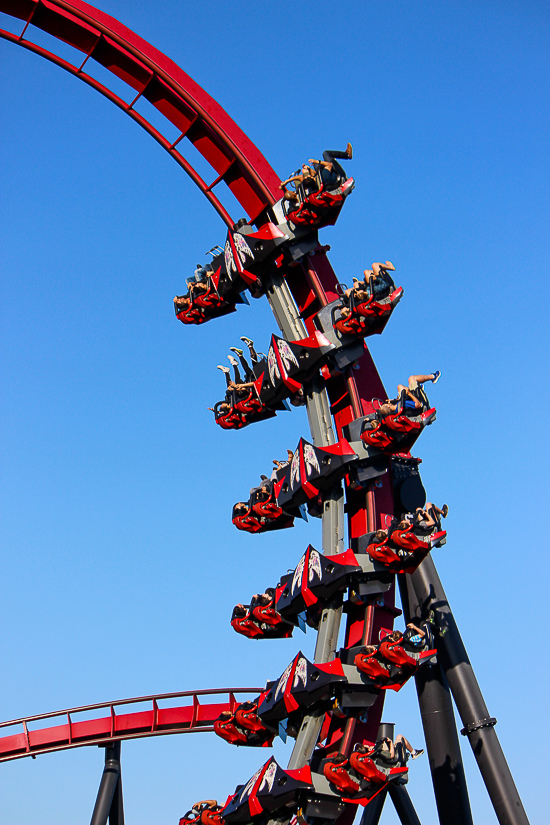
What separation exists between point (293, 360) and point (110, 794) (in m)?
11.8

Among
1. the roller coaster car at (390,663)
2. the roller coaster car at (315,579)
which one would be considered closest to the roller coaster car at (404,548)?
the roller coaster car at (315,579)

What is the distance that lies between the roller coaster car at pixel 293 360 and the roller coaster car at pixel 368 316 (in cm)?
40

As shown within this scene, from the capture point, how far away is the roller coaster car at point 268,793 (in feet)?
43.0

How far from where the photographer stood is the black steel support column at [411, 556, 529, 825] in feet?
46.2

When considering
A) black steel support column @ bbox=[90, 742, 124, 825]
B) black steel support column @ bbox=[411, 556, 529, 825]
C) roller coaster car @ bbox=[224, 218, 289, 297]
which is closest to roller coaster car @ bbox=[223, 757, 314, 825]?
black steel support column @ bbox=[411, 556, 529, 825]

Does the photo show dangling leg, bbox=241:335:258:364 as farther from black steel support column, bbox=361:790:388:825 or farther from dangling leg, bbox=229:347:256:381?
black steel support column, bbox=361:790:388:825

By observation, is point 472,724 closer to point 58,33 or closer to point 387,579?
point 387,579

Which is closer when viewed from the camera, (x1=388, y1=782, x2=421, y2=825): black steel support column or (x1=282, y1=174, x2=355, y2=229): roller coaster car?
(x1=282, y1=174, x2=355, y2=229): roller coaster car

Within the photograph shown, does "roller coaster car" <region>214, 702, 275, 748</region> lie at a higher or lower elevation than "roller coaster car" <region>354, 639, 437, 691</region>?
higher

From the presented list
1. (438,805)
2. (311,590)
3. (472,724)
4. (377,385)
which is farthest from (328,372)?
(438,805)

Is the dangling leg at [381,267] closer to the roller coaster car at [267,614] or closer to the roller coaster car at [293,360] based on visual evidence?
the roller coaster car at [293,360]

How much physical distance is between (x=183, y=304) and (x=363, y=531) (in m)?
5.98

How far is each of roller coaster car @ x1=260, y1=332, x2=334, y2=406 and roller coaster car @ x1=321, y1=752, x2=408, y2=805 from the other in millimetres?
5923

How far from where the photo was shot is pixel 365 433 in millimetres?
14531
